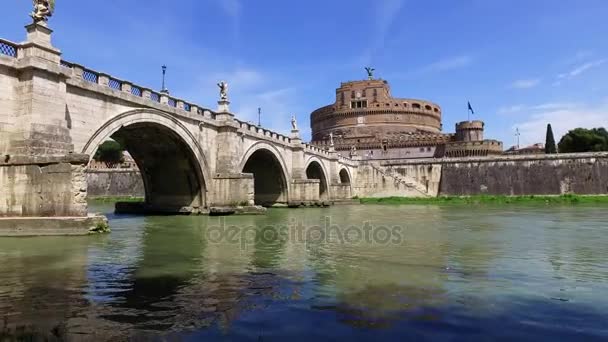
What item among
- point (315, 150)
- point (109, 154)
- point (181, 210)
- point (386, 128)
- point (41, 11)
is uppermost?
point (386, 128)

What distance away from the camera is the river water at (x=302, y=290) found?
A: 4.69 metres

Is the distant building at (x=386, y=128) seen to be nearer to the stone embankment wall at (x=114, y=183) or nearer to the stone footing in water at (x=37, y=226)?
the stone embankment wall at (x=114, y=183)

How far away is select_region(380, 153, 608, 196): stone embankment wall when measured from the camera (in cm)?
4503

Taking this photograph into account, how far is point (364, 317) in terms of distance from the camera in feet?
16.8

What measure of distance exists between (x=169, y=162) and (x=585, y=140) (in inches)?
2243

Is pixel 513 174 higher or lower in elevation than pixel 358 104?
lower

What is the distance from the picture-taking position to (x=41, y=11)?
549 inches

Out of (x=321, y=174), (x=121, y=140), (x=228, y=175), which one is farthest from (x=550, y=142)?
(x=121, y=140)

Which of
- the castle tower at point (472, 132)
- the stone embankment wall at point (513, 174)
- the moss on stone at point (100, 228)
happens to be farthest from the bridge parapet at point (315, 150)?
the moss on stone at point (100, 228)

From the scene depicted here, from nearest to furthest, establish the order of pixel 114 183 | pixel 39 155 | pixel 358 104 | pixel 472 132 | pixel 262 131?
pixel 39 155 < pixel 262 131 < pixel 114 183 < pixel 472 132 < pixel 358 104

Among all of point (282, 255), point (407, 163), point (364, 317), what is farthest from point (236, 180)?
point (407, 163)

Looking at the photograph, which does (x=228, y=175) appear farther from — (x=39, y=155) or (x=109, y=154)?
(x=109, y=154)

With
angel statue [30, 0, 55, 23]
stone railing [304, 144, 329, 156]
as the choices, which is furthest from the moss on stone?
stone railing [304, 144, 329, 156]

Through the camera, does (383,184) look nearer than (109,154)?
Yes
